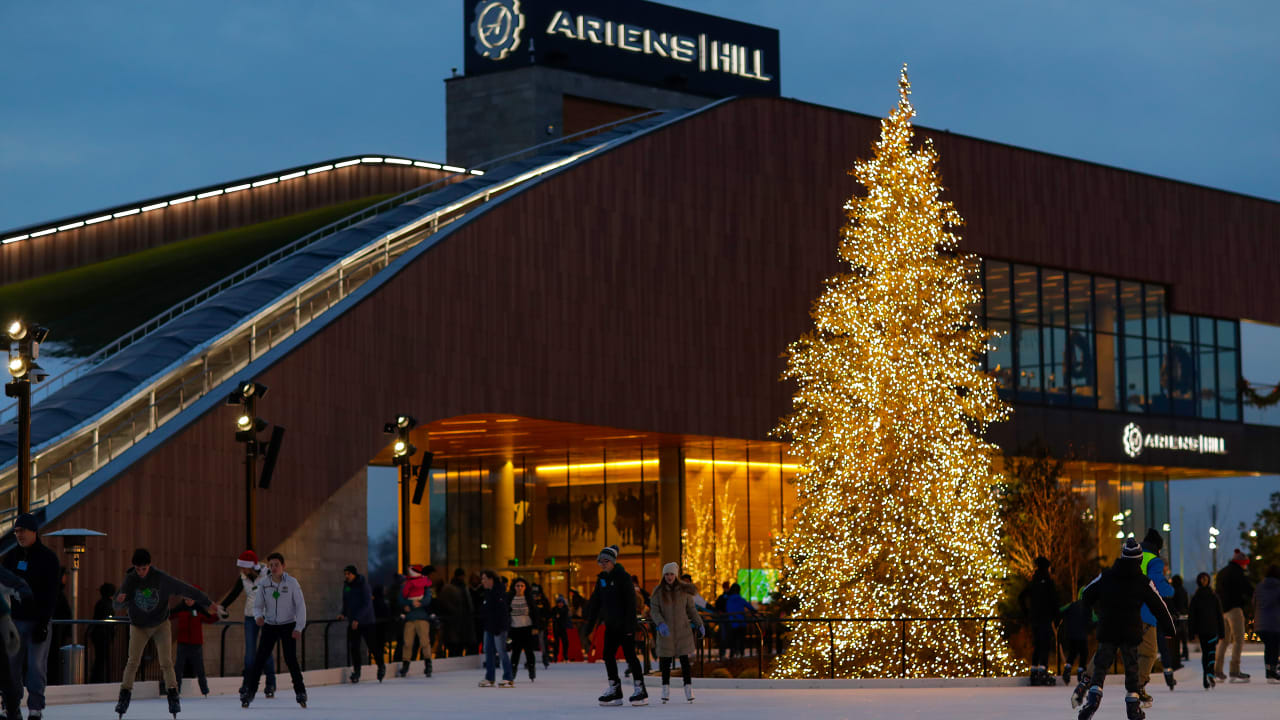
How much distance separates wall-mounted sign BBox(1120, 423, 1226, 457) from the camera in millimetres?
51438

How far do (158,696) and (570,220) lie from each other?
2073 cm

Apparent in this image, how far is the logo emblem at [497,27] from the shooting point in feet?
216

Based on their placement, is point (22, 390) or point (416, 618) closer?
point (22, 390)

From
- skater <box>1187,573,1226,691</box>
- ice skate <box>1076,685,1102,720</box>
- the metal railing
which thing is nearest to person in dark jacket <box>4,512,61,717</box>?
ice skate <box>1076,685,1102,720</box>

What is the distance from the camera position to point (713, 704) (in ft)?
59.6

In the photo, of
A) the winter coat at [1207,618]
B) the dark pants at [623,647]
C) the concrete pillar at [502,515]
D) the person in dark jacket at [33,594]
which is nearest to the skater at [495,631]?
the dark pants at [623,647]

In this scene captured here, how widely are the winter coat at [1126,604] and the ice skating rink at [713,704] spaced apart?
1.33 meters

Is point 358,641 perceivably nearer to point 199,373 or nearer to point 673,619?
point 673,619

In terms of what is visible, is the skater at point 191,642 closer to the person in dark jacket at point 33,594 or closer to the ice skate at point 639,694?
the ice skate at point 639,694

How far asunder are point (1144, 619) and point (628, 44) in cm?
5380

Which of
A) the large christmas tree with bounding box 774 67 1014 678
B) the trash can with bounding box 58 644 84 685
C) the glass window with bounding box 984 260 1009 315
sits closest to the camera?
the trash can with bounding box 58 644 84 685

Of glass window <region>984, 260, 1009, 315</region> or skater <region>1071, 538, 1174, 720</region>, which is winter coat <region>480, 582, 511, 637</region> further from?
glass window <region>984, 260, 1009, 315</region>

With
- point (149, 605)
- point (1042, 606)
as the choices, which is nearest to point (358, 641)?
point (149, 605)

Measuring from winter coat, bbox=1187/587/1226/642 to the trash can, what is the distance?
1362 cm
